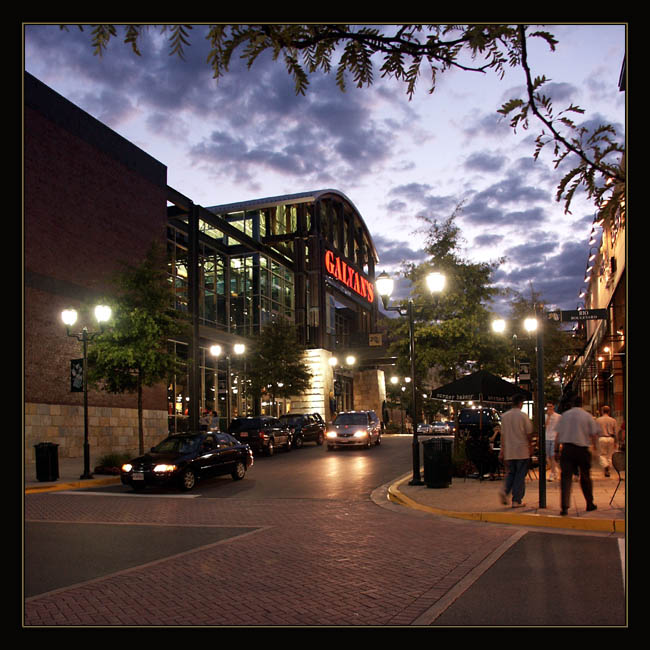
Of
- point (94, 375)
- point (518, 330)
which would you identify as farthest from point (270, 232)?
point (94, 375)

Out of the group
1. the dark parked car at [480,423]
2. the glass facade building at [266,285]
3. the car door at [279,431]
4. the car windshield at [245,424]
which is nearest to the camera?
the dark parked car at [480,423]

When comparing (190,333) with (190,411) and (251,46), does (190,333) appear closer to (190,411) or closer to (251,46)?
(190,411)

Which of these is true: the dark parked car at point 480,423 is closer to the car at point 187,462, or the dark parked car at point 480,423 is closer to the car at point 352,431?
the car at point 352,431

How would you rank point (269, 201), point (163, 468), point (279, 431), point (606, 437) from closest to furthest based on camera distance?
1. point (163, 468)
2. point (606, 437)
3. point (279, 431)
4. point (269, 201)

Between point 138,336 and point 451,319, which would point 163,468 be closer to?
point 138,336

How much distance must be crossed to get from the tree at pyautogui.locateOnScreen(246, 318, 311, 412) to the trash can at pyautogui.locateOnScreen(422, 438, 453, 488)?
82.3 ft

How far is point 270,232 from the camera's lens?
52875 millimetres

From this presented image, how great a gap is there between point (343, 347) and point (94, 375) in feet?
123

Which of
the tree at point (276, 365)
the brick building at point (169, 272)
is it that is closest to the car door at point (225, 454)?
the brick building at point (169, 272)

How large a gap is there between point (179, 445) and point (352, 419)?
14.1 meters

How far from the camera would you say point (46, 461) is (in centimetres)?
1886

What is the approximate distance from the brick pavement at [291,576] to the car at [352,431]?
674 inches

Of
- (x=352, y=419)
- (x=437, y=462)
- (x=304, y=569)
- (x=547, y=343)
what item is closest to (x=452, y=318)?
(x=352, y=419)

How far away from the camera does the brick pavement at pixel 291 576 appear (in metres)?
6.10
